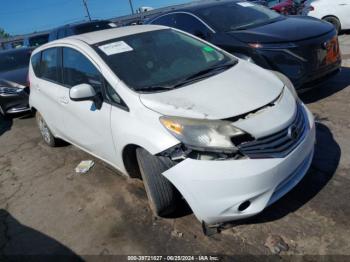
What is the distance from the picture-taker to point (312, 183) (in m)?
3.41

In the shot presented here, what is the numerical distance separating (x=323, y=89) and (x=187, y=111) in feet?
12.3

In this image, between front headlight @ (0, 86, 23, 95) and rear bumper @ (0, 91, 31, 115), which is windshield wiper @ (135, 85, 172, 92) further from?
front headlight @ (0, 86, 23, 95)

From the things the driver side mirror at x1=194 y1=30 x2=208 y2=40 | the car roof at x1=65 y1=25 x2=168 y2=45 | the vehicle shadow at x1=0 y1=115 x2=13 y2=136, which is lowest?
the vehicle shadow at x1=0 y1=115 x2=13 y2=136

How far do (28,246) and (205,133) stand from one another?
2.08 metres

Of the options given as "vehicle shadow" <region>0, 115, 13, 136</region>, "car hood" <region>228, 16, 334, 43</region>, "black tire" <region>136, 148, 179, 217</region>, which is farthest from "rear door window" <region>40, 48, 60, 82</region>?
"vehicle shadow" <region>0, 115, 13, 136</region>

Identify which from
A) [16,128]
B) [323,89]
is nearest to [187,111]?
→ [323,89]

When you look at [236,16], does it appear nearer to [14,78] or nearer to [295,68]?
[295,68]

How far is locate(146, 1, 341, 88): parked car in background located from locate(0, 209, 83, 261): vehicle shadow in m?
3.48

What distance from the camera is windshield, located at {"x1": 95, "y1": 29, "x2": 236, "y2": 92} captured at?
3402 millimetres

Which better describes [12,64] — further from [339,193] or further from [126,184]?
[339,193]

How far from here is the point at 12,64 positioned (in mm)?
9172

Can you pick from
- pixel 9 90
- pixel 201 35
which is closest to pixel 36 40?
pixel 9 90

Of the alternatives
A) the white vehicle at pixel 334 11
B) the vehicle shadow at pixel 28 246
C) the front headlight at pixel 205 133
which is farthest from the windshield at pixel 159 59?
the white vehicle at pixel 334 11

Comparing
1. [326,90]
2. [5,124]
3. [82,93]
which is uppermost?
[82,93]
